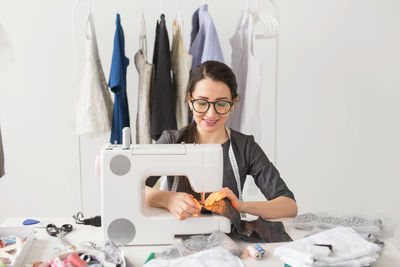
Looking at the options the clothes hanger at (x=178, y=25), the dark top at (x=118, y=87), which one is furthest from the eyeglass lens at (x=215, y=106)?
the clothes hanger at (x=178, y=25)

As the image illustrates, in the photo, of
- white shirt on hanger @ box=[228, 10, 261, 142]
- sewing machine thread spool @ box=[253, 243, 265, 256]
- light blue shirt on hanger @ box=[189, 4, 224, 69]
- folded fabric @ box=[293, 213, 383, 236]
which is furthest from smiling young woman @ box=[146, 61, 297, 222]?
light blue shirt on hanger @ box=[189, 4, 224, 69]

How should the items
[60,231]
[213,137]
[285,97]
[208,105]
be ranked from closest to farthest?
[60,231]
[208,105]
[213,137]
[285,97]

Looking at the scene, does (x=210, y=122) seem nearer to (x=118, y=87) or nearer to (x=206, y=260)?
(x=206, y=260)

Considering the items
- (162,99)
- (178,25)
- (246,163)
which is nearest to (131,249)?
(246,163)

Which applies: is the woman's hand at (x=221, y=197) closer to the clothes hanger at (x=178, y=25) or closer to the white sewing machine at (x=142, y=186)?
the white sewing machine at (x=142, y=186)

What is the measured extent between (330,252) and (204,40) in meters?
1.66

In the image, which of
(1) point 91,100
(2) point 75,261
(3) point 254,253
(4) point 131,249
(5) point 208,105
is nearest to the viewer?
(2) point 75,261

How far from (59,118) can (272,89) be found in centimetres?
147

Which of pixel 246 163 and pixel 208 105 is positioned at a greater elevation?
pixel 208 105

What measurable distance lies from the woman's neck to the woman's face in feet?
0.31

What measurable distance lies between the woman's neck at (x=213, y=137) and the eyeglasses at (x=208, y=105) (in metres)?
0.17

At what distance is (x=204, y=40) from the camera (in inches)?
102

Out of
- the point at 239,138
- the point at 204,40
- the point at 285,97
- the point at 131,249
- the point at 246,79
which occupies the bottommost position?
Result: the point at 131,249

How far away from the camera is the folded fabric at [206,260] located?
45.9 inches
